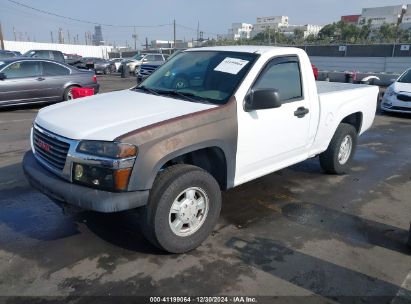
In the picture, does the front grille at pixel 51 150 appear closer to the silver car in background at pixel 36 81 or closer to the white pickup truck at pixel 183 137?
the white pickup truck at pixel 183 137

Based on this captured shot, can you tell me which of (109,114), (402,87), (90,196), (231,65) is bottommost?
(90,196)

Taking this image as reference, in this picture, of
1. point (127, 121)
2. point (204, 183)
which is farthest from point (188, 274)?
point (127, 121)

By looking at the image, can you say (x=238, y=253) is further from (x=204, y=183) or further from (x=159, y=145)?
(x=159, y=145)

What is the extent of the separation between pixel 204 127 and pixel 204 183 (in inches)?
20.0

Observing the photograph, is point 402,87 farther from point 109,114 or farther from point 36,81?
point 36,81

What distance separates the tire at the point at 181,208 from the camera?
3.12m

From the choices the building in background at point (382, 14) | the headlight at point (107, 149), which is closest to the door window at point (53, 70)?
the headlight at point (107, 149)

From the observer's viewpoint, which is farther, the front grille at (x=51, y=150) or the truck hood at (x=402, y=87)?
the truck hood at (x=402, y=87)

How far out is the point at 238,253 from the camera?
3447mm

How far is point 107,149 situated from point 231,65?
5.79 feet

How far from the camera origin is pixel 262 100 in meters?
3.61

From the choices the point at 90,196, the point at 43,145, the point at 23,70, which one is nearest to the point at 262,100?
the point at 90,196

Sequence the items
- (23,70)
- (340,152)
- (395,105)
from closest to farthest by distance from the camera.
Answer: (340,152)
(23,70)
(395,105)

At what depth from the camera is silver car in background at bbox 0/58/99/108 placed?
34.2 feet
